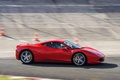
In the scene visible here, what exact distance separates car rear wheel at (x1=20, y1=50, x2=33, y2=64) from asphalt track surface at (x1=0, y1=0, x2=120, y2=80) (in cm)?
29

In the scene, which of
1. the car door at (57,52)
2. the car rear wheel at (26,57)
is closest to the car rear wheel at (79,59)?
the car door at (57,52)

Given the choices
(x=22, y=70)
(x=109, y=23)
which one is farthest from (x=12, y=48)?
(x=109, y=23)

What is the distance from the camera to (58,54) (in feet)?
54.0

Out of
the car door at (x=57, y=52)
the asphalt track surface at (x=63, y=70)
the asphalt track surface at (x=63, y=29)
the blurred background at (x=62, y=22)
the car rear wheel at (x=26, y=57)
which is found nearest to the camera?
the asphalt track surface at (x=63, y=70)

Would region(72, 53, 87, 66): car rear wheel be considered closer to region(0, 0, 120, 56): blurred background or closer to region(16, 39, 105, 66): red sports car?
region(16, 39, 105, 66): red sports car

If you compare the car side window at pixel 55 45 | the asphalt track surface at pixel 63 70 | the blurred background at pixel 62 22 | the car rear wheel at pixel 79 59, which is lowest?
the asphalt track surface at pixel 63 70

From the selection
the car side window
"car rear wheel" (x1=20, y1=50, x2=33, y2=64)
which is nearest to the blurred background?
"car rear wheel" (x1=20, y1=50, x2=33, y2=64)

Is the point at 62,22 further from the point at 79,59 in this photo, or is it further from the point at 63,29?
the point at 79,59

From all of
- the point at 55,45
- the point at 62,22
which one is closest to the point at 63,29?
the point at 62,22

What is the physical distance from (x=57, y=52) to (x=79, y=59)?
104 cm

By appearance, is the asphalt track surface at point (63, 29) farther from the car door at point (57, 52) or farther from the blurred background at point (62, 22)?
the car door at point (57, 52)

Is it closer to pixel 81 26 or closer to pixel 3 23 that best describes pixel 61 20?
pixel 81 26

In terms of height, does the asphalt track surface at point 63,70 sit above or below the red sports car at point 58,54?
below

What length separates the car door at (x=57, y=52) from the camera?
53.8 ft
